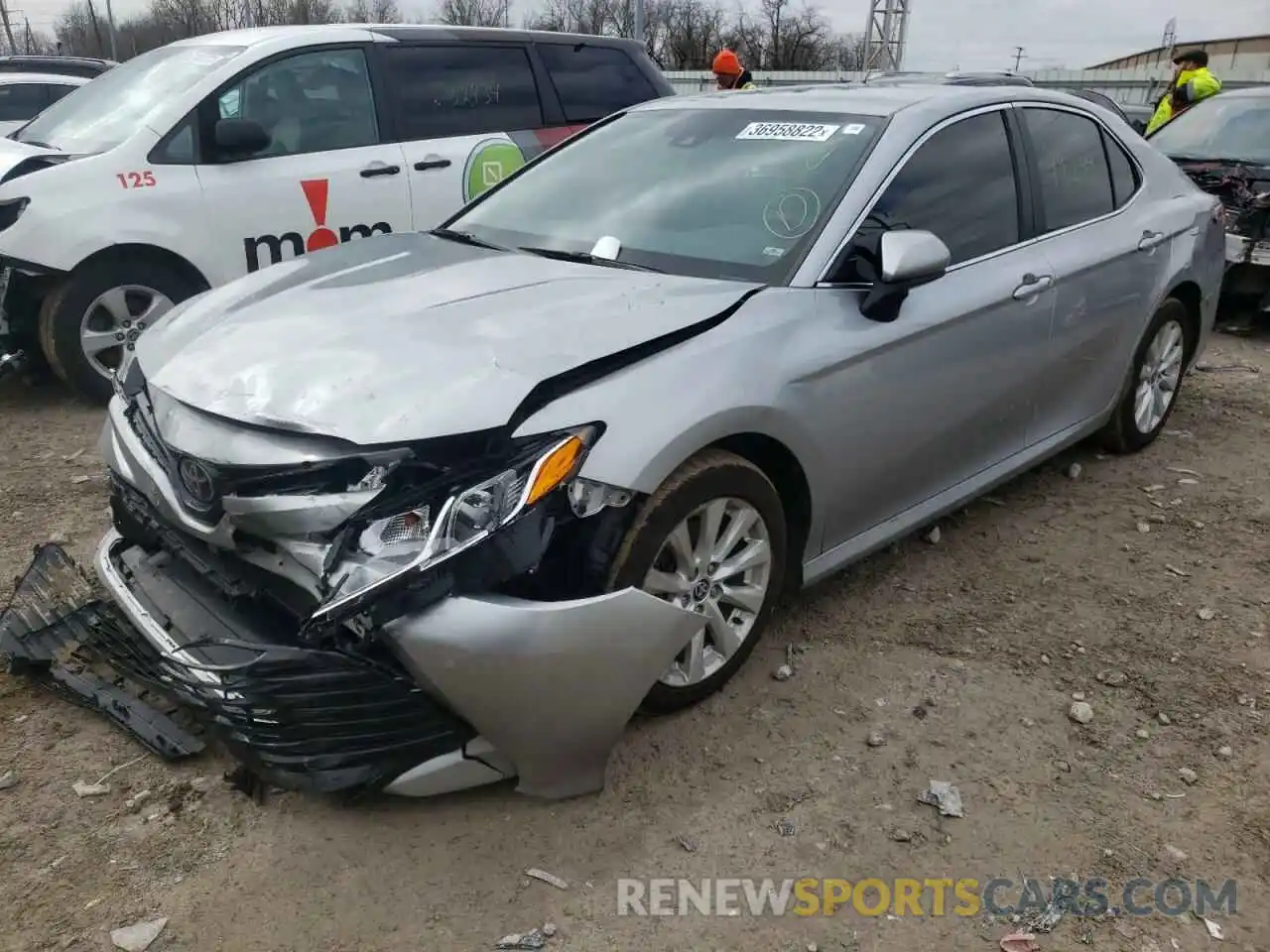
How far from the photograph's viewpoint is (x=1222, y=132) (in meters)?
8.51

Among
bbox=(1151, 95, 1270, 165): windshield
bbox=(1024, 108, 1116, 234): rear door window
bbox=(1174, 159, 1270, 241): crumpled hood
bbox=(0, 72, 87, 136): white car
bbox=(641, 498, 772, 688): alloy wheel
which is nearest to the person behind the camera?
bbox=(641, 498, 772, 688): alloy wheel

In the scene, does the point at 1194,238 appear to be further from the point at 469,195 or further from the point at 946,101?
the point at 469,195

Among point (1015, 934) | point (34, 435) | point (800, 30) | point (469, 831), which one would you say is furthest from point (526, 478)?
point (800, 30)

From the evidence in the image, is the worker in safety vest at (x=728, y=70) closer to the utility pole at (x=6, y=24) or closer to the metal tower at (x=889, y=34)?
the metal tower at (x=889, y=34)

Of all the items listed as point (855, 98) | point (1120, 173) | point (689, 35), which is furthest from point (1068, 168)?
point (689, 35)

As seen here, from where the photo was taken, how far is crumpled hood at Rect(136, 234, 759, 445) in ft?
7.78

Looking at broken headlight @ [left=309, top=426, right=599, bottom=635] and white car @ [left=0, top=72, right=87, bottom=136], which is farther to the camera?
white car @ [left=0, top=72, right=87, bottom=136]

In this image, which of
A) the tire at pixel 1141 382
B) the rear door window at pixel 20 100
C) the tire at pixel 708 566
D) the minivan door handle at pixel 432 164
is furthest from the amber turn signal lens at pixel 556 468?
the rear door window at pixel 20 100

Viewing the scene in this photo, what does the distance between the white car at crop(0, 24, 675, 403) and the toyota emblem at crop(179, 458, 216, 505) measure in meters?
3.21

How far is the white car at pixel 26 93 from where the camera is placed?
33.8 feet

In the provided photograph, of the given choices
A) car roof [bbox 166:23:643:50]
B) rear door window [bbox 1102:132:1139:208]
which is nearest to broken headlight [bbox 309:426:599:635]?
rear door window [bbox 1102:132:1139:208]

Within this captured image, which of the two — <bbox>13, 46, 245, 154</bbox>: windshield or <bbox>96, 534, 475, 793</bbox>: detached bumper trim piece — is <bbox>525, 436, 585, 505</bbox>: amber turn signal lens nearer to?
<bbox>96, 534, 475, 793</bbox>: detached bumper trim piece

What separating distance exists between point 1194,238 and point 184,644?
4.64 m

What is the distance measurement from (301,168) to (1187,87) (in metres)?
8.38
